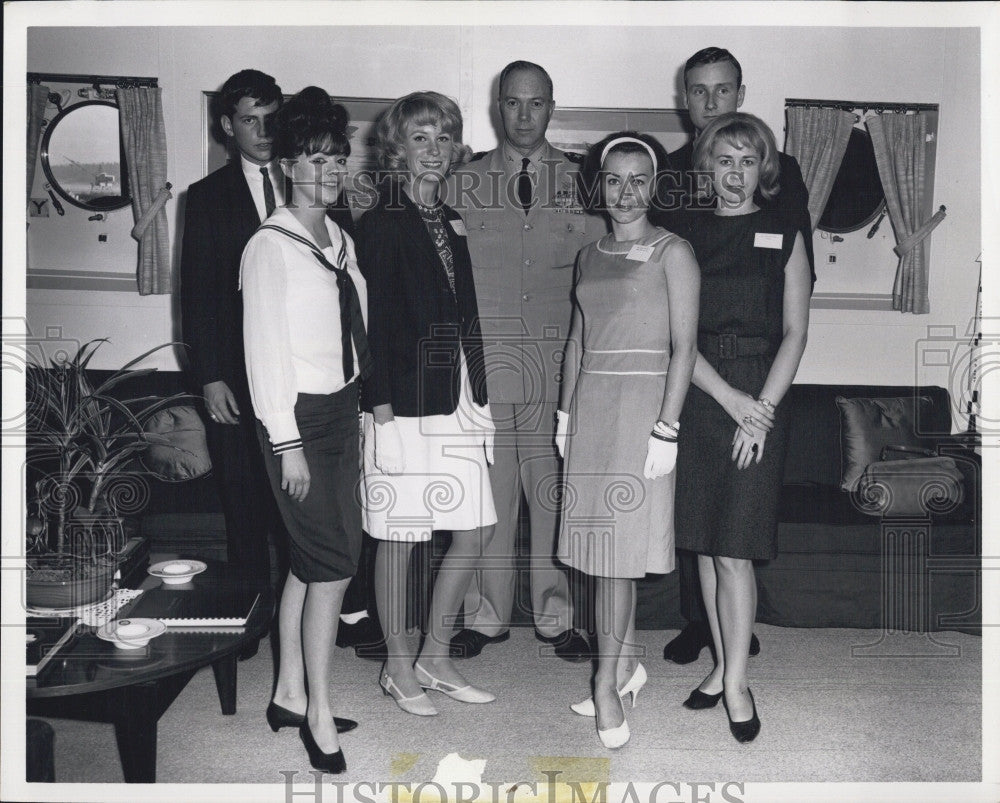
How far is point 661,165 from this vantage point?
2.47 metres

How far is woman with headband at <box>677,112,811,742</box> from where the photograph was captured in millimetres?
2541

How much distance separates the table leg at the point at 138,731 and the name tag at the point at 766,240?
71.4 inches

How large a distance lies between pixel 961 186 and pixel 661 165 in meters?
2.47

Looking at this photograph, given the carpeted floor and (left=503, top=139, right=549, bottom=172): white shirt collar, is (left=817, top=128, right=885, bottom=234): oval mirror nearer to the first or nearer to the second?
(left=503, top=139, right=549, bottom=172): white shirt collar

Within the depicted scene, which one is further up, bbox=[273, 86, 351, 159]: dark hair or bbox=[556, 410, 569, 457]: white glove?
bbox=[273, 86, 351, 159]: dark hair

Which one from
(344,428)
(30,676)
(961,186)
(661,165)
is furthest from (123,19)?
(961,186)

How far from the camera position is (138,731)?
2238 millimetres

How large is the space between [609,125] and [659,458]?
2.20 meters

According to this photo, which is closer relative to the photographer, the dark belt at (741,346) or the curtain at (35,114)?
the dark belt at (741,346)

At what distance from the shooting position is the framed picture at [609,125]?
4176 millimetres

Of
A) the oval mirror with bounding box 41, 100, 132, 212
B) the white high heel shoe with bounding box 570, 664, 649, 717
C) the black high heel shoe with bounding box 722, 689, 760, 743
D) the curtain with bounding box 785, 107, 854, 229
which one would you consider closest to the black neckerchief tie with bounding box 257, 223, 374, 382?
the white high heel shoe with bounding box 570, 664, 649, 717

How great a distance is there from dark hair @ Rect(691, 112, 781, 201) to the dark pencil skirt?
1091mm

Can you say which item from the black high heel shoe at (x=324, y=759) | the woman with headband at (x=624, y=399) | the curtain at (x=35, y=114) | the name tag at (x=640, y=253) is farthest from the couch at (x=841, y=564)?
the curtain at (x=35, y=114)

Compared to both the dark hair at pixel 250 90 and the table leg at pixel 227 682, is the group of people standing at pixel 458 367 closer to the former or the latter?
the dark hair at pixel 250 90
